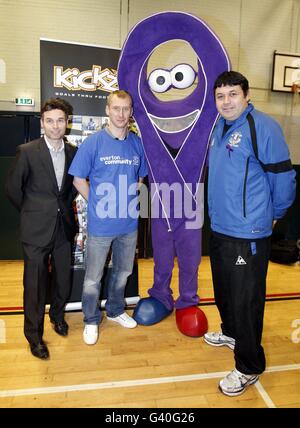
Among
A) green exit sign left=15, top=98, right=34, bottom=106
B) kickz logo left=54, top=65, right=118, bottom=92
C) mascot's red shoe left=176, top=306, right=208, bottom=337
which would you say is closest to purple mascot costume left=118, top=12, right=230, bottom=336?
mascot's red shoe left=176, top=306, right=208, bottom=337

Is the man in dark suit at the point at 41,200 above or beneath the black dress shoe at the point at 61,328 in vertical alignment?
above

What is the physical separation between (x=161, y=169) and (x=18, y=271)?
2314mm

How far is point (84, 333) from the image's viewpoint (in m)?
2.46

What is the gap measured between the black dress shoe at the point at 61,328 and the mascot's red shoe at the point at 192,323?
80 centimetres

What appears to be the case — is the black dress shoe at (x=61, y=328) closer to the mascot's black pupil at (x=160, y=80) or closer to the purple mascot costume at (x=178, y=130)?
the purple mascot costume at (x=178, y=130)

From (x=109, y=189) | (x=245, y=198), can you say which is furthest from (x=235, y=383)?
(x=109, y=189)

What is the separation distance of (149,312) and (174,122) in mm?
1379

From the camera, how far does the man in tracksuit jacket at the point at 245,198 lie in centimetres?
170

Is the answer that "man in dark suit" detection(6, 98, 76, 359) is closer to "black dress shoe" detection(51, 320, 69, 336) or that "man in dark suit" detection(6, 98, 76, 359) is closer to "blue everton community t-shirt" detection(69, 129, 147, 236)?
"blue everton community t-shirt" detection(69, 129, 147, 236)

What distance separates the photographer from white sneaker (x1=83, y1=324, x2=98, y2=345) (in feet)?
7.88

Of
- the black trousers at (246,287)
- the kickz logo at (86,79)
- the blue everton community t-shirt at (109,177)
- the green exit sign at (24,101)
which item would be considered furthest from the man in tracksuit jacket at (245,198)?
the green exit sign at (24,101)

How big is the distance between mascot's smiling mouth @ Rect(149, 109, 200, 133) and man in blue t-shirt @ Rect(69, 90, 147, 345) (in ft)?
0.63

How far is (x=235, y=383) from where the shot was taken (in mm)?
1913

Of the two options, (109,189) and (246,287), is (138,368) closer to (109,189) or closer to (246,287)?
(246,287)
